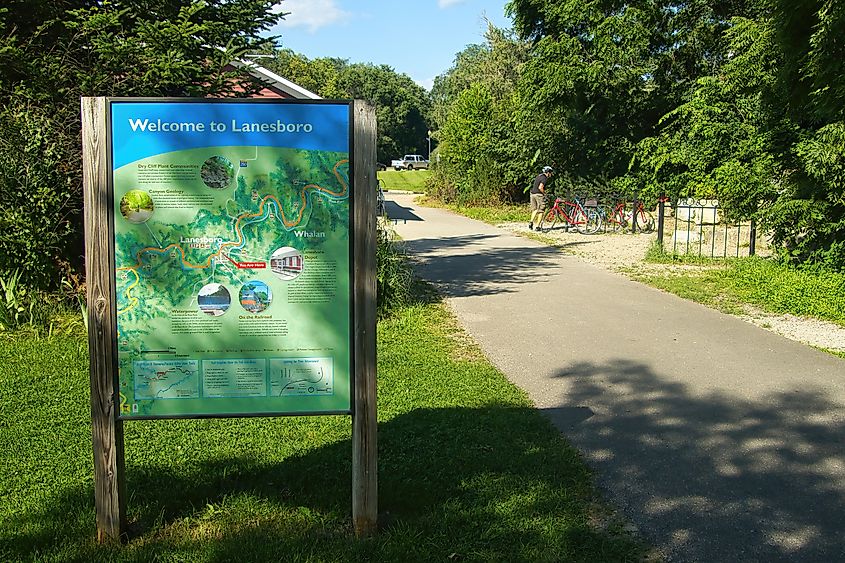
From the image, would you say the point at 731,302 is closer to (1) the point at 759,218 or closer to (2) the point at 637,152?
(1) the point at 759,218

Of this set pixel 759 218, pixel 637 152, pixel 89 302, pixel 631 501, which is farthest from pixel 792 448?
pixel 637 152

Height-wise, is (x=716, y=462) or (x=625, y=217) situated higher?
(x=625, y=217)

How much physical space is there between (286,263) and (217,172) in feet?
1.71

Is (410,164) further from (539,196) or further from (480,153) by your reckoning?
(539,196)

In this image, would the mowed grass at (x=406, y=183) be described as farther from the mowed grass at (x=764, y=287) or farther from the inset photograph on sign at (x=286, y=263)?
the inset photograph on sign at (x=286, y=263)

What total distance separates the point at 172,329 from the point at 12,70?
656 cm

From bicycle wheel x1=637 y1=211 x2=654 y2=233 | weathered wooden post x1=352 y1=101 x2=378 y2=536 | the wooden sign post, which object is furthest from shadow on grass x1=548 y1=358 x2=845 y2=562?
bicycle wheel x1=637 y1=211 x2=654 y2=233

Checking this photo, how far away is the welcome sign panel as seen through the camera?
12.5 feet

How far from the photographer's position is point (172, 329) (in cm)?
389

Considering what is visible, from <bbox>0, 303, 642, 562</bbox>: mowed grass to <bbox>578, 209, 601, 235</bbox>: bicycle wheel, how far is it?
1616 centimetres

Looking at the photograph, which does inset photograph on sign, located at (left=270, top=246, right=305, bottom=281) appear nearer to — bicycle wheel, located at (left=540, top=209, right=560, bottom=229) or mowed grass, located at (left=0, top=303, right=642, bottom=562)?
mowed grass, located at (left=0, top=303, right=642, bottom=562)

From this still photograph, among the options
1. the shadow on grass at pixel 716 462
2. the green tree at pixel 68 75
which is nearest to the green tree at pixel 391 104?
the green tree at pixel 68 75

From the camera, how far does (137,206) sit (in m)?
3.82

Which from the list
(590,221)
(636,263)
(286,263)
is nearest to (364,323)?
(286,263)
